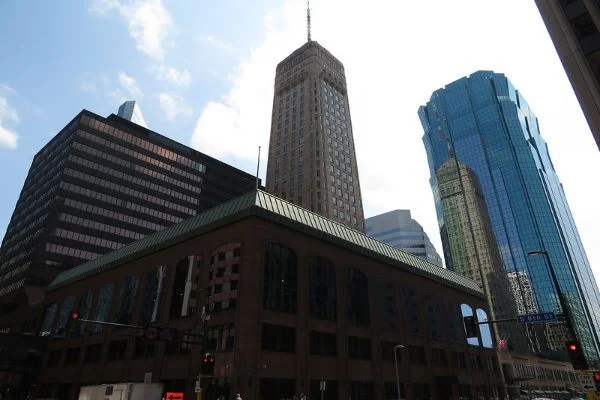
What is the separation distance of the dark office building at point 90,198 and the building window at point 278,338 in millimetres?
65914

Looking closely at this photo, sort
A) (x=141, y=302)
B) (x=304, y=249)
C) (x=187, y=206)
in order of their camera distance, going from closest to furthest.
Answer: (x=304, y=249) < (x=141, y=302) < (x=187, y=206)

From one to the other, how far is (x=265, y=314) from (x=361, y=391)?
649 inches

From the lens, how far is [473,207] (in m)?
179

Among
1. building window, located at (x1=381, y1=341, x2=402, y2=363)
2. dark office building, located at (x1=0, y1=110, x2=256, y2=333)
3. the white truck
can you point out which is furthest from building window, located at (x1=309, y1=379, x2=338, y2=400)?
dark office building, located at (x1=0, y1=110, x2=256, y2=333)

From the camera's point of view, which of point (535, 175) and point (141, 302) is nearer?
point (141, 302)

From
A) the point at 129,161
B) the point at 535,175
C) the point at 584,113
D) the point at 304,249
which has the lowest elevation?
the point at 304,249

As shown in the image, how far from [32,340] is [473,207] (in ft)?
552

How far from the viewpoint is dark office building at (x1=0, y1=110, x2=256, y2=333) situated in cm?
9056

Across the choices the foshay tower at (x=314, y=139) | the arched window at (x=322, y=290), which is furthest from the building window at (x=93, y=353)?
the foshay tower at (x=314, y=139)

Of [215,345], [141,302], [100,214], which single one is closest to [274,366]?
[215,345]

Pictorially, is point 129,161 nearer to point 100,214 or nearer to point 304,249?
point 100,214

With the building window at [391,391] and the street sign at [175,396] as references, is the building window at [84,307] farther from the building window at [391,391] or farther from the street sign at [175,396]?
the building window at [391,391]

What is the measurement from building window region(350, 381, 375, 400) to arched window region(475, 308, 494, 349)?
37977 millimetres

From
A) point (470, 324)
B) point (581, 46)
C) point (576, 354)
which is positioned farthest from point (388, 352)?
point (581, 46)
